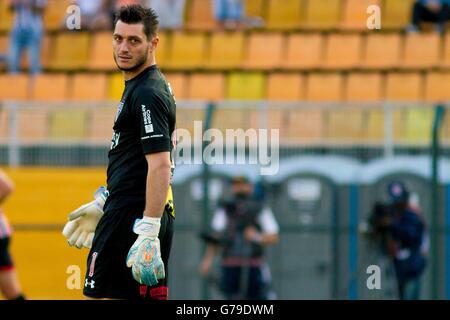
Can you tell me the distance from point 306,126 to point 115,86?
15.7 ft

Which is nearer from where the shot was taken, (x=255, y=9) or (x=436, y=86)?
(x=436, y=86)

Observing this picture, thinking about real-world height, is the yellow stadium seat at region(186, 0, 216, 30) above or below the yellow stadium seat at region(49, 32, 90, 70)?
above

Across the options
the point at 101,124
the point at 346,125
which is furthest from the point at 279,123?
the point at 101,124

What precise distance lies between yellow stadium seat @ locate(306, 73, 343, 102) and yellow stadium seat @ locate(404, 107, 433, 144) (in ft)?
11.4

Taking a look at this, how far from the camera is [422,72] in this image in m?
16.8

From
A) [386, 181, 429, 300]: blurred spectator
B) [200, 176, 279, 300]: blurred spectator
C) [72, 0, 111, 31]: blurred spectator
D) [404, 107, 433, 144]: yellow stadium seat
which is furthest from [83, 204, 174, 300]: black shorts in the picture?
[72, 0, 111, 31]: blurred spectator

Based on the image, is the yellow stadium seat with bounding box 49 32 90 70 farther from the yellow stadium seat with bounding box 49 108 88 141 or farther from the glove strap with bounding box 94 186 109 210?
the glove strap with bounding box 94 186 109 210

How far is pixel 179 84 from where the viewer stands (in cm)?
1731

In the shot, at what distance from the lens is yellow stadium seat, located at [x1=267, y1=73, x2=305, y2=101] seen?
17.1 metres

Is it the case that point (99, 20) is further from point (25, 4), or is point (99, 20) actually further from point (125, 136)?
point (125, 136)

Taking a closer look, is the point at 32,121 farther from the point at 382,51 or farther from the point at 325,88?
the point at 382,51

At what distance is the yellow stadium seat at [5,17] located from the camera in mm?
19938
